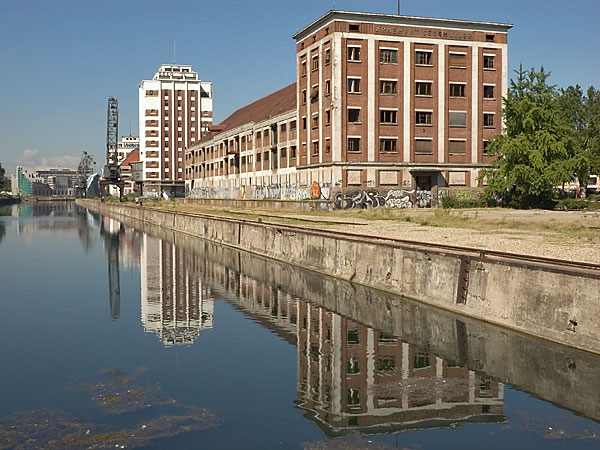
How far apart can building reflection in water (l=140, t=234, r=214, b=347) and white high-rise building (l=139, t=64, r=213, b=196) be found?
13092 cm

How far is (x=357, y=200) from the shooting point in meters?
72.8

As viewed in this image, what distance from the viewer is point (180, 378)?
55.9 ft

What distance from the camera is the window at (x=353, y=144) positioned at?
2923 inches

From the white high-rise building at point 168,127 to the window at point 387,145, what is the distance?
111 meters

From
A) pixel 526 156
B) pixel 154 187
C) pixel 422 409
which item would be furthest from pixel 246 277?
pixel 154 187

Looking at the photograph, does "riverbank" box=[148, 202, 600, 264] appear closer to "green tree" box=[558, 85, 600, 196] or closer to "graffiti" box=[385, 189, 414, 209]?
"graffiti" box=[385, 189, 414, 209]

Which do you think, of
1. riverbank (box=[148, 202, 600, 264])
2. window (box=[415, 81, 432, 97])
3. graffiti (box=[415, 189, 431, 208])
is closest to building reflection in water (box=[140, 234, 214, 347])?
riverbank (box=[148, 202, 600, 264])

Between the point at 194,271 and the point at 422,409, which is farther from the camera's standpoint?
the point at 194,271

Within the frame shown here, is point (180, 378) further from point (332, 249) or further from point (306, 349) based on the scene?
point (332, 249)

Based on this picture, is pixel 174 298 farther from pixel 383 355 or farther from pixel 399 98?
pixel 399 98

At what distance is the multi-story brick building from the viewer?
73812mm

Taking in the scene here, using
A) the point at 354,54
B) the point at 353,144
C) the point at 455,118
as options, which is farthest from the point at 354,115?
the point at 455,118

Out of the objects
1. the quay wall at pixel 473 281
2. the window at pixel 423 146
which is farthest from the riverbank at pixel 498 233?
the window at pixel 423 146

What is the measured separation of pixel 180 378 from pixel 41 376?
3.79 meters
